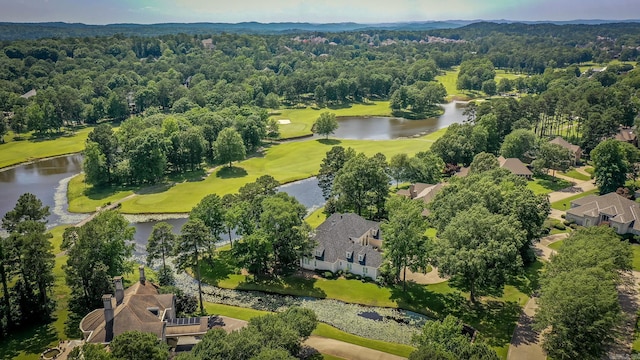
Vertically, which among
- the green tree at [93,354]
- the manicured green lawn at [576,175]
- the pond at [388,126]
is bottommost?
the manicured green lawn at [576,175]

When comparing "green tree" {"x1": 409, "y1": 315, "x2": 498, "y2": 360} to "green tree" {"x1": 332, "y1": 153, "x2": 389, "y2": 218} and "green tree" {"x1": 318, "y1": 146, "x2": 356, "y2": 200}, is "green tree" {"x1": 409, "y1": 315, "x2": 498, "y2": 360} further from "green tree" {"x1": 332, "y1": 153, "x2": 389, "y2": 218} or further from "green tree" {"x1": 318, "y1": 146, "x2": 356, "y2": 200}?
"green tree" {"x1": 318, "y1": 146, "x2": 356, "y2": 200}

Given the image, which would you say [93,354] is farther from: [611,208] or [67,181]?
[67,181]

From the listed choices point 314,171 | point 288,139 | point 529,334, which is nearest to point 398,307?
point 529,334

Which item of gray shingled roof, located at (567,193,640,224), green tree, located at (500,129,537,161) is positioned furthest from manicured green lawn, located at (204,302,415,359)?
green tree, located at (500,129,537,161)

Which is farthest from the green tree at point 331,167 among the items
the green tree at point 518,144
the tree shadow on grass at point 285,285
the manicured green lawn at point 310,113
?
the manicured green lawn at point 310,113

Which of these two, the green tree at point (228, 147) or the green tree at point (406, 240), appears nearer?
the green tree at point (406, 240)

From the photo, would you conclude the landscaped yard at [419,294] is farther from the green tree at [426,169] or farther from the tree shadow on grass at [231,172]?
the tree shadow on grass at [231,172]
